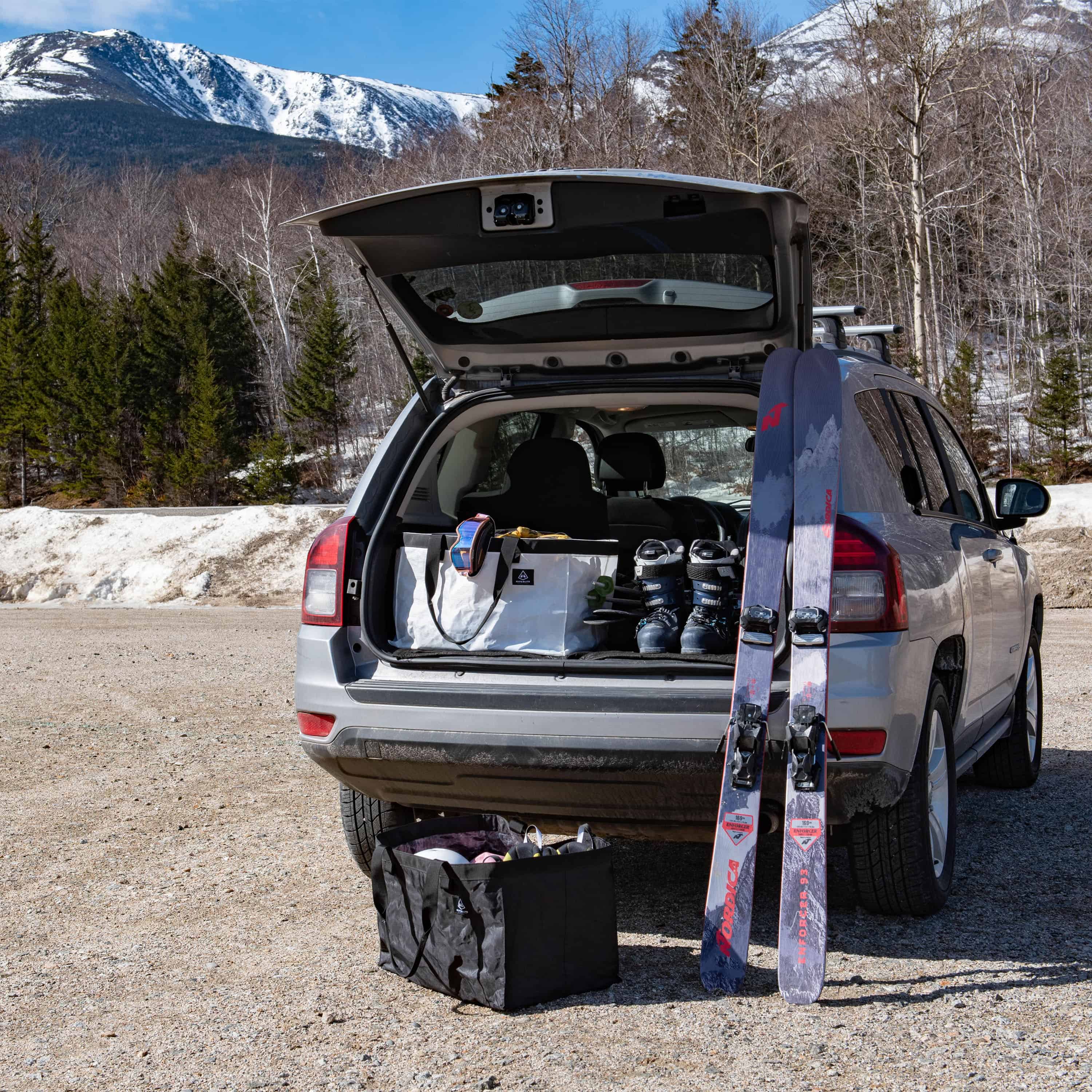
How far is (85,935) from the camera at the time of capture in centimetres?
385

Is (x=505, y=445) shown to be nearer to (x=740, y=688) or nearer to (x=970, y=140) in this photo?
(x=740, y=688)

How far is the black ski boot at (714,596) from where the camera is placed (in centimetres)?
375

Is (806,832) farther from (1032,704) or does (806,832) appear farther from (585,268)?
(1032,704)

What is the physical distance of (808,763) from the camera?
10.5 ft

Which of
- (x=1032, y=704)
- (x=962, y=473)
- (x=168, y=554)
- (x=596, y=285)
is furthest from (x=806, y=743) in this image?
(x=168, y=554)

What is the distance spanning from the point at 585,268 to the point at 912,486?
1.32 metres

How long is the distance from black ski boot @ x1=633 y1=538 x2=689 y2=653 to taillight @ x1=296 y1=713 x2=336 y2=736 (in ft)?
3.25

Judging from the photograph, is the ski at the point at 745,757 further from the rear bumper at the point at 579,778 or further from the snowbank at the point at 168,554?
the snowbank at the point at 168,554

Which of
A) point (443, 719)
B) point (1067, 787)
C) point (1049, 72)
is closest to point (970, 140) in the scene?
point (1049, 72)

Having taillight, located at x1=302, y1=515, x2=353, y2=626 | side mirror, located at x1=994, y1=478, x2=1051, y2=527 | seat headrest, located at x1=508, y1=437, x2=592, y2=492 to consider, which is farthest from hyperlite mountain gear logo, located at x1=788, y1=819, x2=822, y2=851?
side mirror, located at x1=994, y1=478, x2=1051, y2=527

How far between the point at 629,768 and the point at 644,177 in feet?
5.44

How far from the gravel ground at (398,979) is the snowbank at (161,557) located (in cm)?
1056

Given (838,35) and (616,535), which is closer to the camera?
(616,535)

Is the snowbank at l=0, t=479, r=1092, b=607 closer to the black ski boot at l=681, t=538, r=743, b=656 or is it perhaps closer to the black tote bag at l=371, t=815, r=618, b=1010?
the black ski boot at l=681, t=538, r=743, b=656
